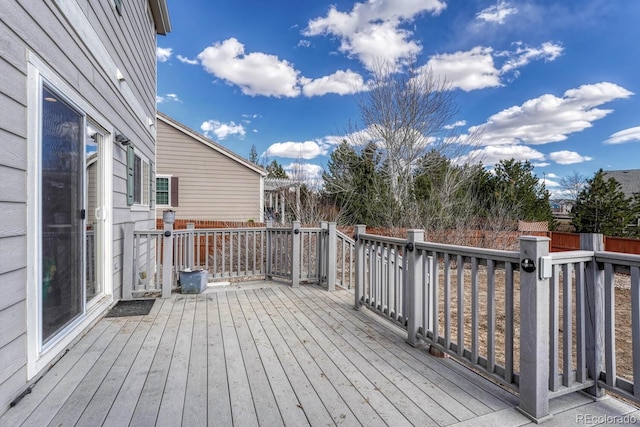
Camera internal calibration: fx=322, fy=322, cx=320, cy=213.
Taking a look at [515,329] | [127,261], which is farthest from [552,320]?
[127,261]

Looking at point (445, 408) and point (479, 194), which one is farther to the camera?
point (479, 194)

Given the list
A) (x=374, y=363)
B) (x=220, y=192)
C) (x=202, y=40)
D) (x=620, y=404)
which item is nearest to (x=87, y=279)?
(x=374, y=363)

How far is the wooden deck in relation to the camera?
1688 mm

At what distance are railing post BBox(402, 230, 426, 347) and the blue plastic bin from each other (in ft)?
9.55

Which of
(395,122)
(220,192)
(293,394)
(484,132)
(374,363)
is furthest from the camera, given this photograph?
(395,122)

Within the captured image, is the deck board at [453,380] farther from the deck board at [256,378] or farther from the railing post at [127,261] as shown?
the railing post at [127,261]

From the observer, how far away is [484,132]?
40.3 feet

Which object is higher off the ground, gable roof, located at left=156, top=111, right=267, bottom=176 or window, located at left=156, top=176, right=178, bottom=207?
gable roof, located at left=156, top=111, right=267, bottom=176

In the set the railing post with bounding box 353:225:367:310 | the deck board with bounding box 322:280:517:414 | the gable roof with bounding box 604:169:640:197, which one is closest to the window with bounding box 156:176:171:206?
the railing post with bounding box 353:225:367:310

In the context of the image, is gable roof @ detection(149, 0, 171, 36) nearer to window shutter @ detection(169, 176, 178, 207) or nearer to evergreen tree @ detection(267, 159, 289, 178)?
window shutter @ detection(169, 176, 178, 207)

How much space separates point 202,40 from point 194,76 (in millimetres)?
2568

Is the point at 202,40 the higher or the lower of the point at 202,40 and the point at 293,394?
the higher

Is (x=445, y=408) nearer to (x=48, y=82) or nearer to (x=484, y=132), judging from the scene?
(x=48, y=82)

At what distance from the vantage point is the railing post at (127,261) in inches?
159
